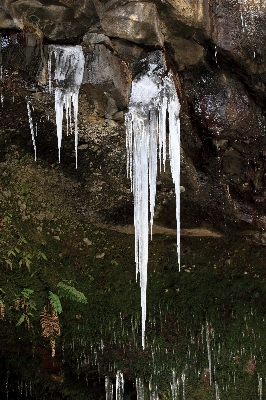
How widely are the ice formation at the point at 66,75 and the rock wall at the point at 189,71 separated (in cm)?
7

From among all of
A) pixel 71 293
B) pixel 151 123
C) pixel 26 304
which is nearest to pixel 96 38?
pixel 151 123

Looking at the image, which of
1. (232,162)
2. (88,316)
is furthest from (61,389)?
Answer: (232,162)

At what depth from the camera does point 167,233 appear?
22.4 feet

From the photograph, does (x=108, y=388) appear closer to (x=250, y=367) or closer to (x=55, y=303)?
(x=55, y=303)

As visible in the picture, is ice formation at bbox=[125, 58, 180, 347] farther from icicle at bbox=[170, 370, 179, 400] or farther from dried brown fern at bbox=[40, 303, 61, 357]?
icicle at bbox=[170, 370, 179, 400]

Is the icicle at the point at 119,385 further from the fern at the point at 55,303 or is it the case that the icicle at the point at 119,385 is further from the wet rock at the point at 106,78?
the wet rock at the point at 106,78

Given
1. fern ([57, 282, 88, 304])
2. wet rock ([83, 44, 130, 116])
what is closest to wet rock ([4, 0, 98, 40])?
wet rock ([83, 44, 130, 116])

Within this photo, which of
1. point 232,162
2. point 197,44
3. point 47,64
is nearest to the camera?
point 47,64

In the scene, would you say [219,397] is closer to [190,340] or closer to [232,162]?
[190,340]

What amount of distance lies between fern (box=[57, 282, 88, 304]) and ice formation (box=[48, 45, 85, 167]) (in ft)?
8.30

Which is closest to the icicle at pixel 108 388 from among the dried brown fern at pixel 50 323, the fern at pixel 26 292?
the dried brown fern at pixel 50 323

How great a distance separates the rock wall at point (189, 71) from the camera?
4691 mm

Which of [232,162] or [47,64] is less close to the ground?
[47,64]

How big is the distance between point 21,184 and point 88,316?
2.27 metres
